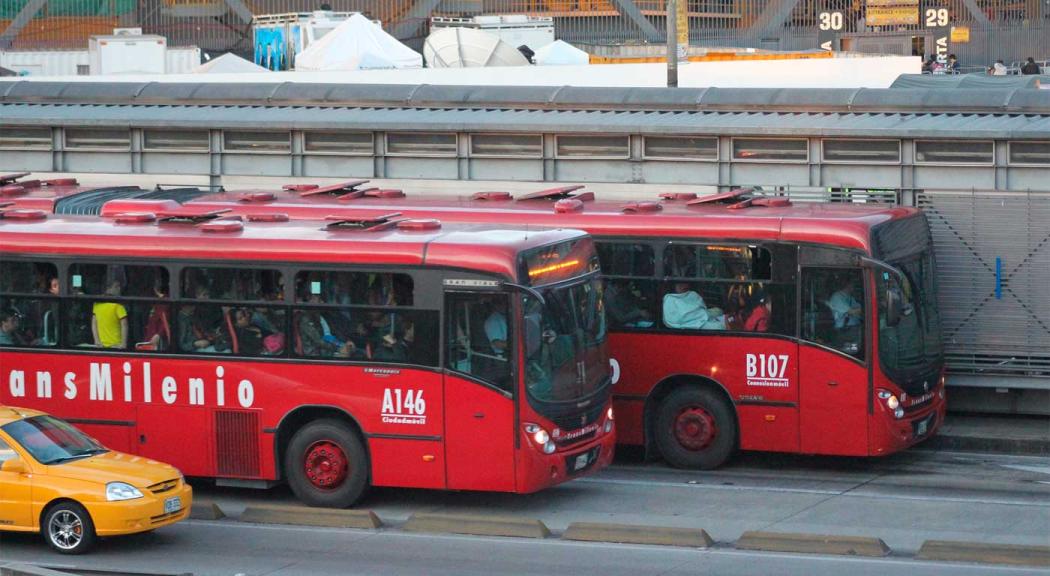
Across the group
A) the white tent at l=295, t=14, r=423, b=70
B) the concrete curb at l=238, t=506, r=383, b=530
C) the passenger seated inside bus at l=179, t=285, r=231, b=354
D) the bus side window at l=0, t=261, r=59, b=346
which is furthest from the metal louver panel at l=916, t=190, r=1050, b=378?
the white tent at l=295, t=14, r=423, b=70

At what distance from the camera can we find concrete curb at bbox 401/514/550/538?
45.1 ft

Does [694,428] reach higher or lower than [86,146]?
lower

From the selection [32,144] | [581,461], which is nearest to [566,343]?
[581,461]

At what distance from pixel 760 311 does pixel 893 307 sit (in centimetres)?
132

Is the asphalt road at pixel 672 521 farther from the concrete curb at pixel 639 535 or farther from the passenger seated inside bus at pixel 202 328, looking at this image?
the passenger seated inside bus at pixel 202 328

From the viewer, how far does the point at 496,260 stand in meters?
14.0

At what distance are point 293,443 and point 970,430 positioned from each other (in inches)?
313

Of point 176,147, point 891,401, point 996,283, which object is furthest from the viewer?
point 176,147

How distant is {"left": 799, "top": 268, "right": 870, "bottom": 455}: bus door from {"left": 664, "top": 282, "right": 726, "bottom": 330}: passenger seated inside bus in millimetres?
920

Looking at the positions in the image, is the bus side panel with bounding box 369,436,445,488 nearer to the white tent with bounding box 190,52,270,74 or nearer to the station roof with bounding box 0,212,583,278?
the station roof with bounding box 0,212,583,278

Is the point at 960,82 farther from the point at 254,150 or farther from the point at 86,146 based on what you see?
the point at 86,146

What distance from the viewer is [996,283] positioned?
1844 cm

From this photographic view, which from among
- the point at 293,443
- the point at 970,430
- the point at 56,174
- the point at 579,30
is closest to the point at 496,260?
the point at 293,443

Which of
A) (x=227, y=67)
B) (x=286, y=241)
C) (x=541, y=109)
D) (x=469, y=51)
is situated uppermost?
(x=469, y=51)
